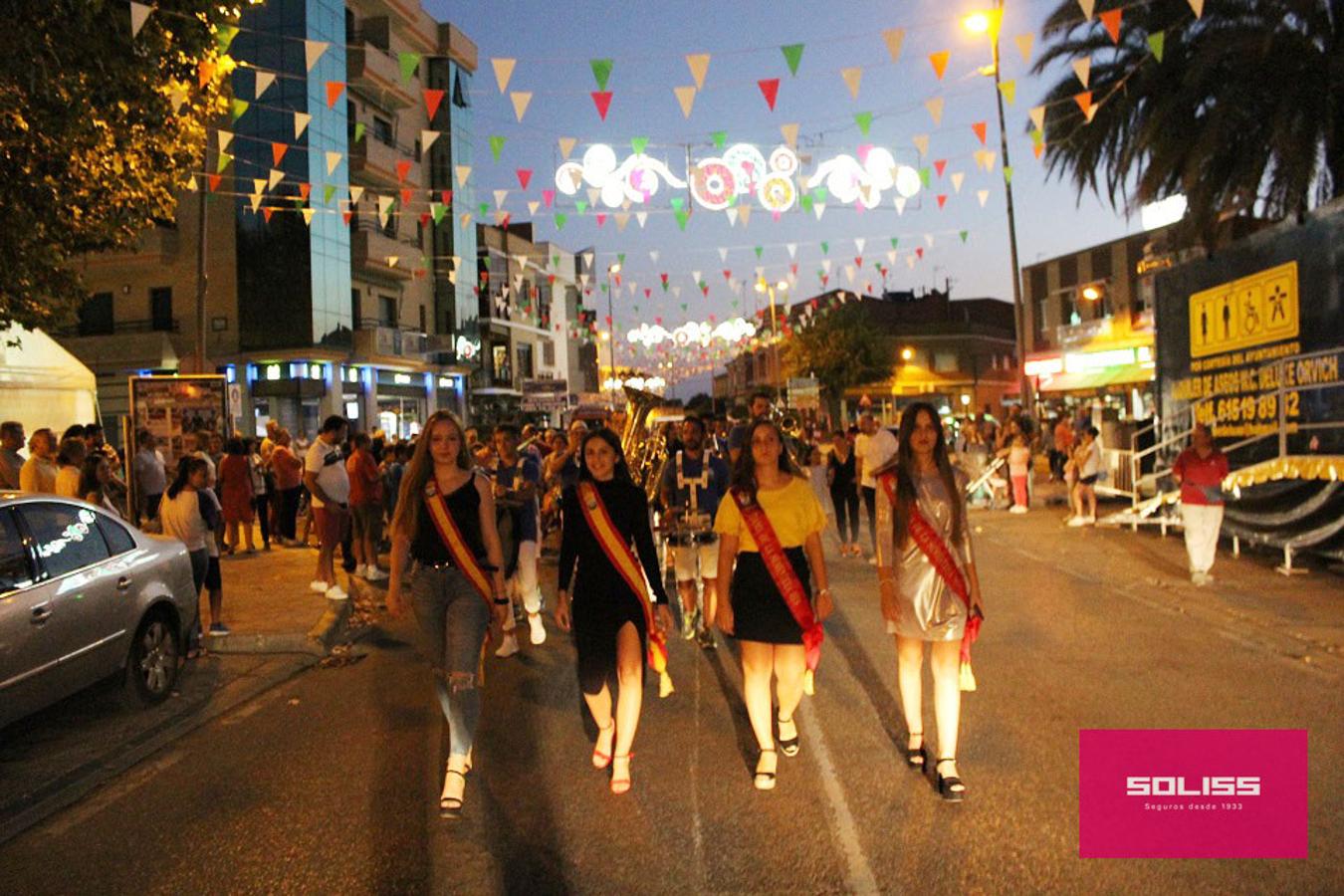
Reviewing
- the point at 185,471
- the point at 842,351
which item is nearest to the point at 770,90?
the point at 185,471

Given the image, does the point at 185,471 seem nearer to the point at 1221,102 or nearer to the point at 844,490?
the point at 844,490

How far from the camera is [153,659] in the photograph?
687cm

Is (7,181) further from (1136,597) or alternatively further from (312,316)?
(312,316)

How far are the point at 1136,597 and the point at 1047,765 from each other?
17.8 ft

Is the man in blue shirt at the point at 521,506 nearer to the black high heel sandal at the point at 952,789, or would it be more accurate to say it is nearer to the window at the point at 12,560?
the window at the point at 12,560

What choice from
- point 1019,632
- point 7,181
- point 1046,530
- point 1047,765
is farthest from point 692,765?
point 1046,530

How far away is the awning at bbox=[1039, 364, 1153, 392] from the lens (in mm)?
25438

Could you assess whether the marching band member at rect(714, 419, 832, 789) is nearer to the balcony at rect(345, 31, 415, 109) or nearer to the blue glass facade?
the blue glass facade

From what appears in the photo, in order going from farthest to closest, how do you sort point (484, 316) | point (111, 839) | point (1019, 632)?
point (484, 316) < point (1019, 632) < point (111, 839)

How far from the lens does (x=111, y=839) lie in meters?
4.55

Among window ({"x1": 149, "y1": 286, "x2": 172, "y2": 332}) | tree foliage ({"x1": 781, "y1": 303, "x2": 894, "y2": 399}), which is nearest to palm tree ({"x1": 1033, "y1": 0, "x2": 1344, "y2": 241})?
window ({"x1": 149, "y1": 286, "x2": 172, "y2": 332})

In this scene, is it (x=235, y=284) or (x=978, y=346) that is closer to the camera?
(x=235, y=284)

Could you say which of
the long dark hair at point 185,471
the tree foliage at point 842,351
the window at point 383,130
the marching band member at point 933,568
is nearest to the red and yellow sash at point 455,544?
the marching band member at point 933,568

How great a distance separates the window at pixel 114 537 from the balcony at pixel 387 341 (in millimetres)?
27144
